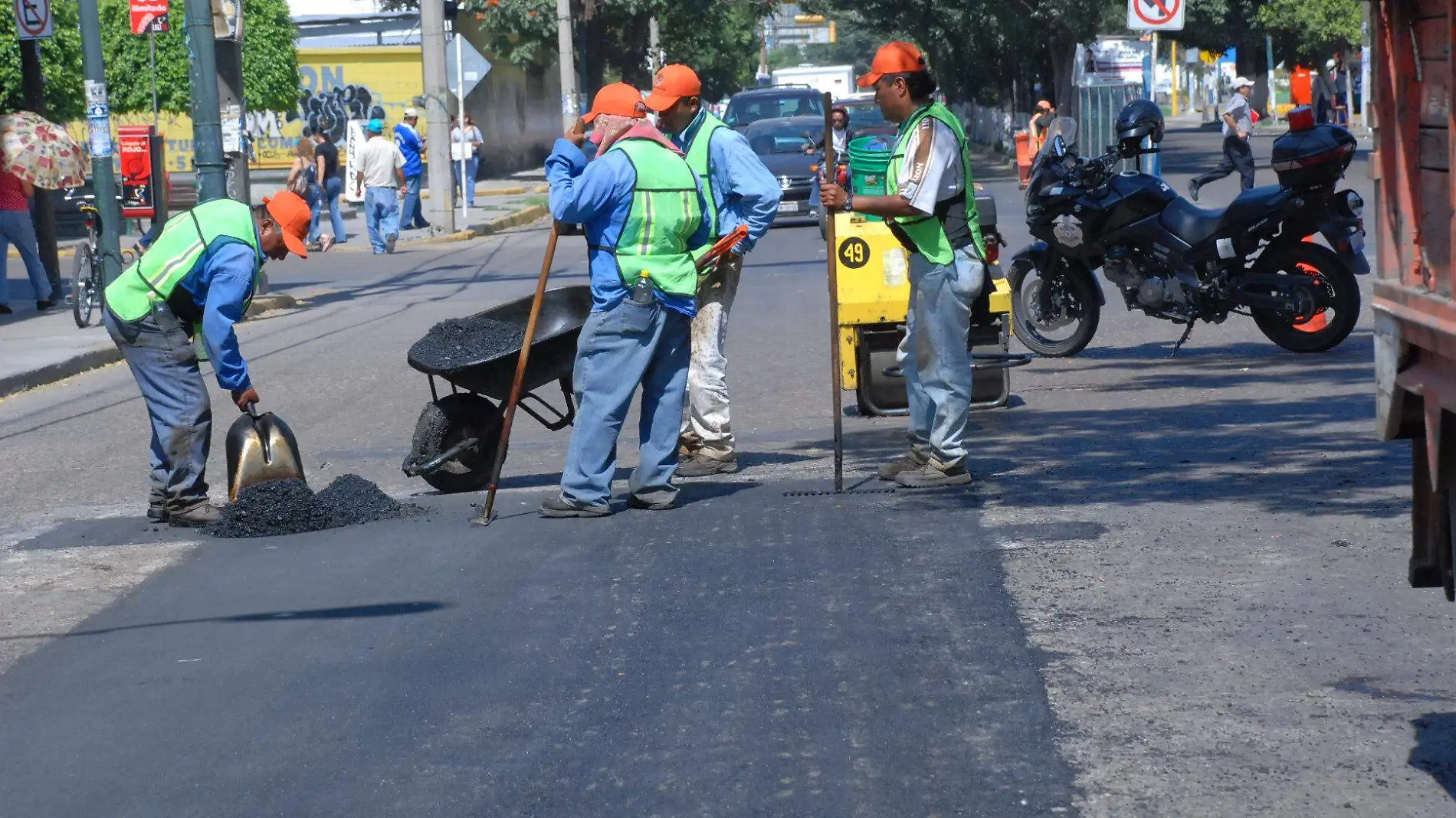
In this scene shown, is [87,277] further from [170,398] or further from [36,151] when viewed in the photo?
[170,398]

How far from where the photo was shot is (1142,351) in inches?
497

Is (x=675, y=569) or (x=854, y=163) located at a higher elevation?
(x=854, y=163)

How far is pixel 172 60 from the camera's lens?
3462cm

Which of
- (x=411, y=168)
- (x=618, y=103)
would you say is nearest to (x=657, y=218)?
(x=618, y=103)

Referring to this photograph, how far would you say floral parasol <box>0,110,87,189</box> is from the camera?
1705 centimetres

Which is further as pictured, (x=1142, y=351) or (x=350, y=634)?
(x=1142, y=351)

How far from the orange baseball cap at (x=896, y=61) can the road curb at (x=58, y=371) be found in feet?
26.1

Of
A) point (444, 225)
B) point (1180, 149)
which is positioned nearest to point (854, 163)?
point (444, 225)

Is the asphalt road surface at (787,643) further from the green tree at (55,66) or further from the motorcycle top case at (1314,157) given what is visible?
the green tree at (55,66)

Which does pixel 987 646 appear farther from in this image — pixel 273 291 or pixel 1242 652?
pixel 273 291

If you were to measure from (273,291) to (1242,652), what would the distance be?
16.4m

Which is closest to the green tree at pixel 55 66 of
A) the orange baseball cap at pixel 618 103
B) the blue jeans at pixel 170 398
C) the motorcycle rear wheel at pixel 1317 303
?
the blue jeans at pixel 170 398

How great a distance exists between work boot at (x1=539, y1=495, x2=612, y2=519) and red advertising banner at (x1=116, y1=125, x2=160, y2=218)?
11.4 m

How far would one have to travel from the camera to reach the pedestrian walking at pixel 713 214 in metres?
8.40
